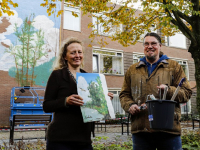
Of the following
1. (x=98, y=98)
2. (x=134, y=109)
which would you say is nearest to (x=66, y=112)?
(x=98, y=98)

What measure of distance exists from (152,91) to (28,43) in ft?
44.8

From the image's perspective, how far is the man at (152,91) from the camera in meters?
2.29

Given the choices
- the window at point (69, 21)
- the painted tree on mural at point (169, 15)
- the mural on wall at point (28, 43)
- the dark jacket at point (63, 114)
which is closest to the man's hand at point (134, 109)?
the dark jacket at point (63, 114)

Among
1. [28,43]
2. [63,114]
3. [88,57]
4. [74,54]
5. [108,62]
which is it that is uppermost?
[28,43]

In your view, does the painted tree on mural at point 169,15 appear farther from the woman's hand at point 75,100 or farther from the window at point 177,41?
the window at point 177,41

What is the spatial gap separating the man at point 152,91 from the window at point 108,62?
48.3ft

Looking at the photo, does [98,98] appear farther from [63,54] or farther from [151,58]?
[151,58]

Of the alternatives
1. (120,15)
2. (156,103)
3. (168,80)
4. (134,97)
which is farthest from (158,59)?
(120,15)

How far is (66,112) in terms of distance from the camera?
2.13m

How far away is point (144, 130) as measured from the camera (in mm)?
2348

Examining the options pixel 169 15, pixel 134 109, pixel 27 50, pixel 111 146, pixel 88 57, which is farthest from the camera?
pixel 88 57

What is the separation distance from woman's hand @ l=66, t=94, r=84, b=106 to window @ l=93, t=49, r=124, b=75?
15.2 metres

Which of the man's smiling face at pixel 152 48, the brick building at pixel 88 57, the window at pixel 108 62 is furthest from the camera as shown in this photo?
the window at pixel 108 62

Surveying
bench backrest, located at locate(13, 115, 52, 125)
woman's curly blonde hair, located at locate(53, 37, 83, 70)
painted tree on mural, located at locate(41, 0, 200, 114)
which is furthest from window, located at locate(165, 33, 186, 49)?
woman's curly blonde hair, located at locate(53, 37, 83, 70)
